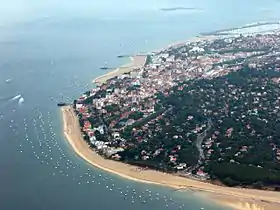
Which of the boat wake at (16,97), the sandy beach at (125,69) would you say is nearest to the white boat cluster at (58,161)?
the boat wake at (16,97)

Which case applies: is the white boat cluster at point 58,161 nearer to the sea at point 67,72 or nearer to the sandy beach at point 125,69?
the sea at point 67,72

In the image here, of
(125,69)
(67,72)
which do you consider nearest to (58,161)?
(67,72)

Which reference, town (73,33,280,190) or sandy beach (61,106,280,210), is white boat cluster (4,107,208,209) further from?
town (73,33,280,190)

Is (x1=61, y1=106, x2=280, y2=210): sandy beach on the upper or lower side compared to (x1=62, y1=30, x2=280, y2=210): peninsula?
lower

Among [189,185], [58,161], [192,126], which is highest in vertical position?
[192,126]

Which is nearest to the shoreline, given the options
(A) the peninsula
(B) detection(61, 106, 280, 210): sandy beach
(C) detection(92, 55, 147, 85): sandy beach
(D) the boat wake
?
(C) detection(92, 55, 147, 85): sandy beach

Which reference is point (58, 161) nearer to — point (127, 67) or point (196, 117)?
point (196, 117)
